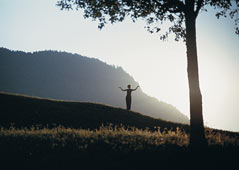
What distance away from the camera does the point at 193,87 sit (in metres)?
11.3

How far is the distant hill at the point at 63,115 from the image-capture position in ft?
74.2

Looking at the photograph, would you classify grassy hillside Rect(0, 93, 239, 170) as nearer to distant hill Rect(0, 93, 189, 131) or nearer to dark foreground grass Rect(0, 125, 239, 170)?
dark foreground grass Rect(0, 125, 239, 170)

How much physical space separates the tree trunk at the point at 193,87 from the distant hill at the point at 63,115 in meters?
12.6

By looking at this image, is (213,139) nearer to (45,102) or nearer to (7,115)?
(7,115)

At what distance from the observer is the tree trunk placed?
11051 millimetres

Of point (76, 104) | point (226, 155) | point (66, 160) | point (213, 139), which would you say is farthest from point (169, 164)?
point (76, 104)

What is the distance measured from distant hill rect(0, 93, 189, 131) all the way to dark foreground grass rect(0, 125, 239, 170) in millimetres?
12156

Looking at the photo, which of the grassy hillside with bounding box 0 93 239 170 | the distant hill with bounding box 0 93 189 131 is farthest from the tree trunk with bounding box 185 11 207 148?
the distant hill with bounding box 0 93 189 131

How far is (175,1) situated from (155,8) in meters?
2.51

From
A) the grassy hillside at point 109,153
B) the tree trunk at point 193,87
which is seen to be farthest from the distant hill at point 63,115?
the tree trunk at point 193,87

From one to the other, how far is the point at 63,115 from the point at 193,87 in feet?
53.7

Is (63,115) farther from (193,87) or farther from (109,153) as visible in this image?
(109,153)

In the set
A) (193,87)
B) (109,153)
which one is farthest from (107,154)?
(193,87)

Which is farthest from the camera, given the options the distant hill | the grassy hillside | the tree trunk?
the distant hill
